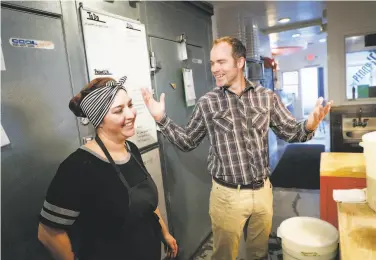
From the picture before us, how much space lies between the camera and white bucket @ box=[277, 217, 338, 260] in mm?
1430

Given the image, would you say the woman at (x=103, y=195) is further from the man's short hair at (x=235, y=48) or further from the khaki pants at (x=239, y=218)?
the man's short hair at (x=235, y=48)

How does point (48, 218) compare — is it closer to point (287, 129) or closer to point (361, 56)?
point (287, 129)

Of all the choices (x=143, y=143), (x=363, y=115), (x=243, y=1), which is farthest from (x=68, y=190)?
(x=363, y=115)

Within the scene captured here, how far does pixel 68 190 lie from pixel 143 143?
966 millimetres

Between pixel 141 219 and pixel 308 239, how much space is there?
0.94 m

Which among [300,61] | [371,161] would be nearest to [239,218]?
[371,161]

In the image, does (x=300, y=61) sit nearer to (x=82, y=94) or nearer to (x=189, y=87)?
(x=189, y=87)

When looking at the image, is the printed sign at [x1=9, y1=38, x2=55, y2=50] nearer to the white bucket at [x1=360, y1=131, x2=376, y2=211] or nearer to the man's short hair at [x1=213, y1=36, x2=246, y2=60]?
the man's short hair at [x1=213, y1=36, x2=246, y2=60]

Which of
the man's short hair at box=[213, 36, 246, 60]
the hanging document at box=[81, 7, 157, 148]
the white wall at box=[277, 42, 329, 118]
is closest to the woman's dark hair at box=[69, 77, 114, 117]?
the hanging document at box=[81, 7, 157, 148]

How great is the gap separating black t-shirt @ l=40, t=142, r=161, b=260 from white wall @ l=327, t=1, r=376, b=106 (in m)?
3.17

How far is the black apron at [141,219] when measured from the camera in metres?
1.17

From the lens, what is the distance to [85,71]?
60.0 inches

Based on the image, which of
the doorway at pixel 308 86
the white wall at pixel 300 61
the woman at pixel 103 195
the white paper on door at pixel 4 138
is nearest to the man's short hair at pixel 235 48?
the woman at pixel 103 195

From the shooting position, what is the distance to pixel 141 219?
1.23 m
